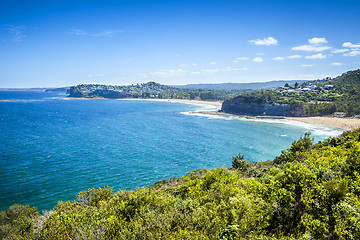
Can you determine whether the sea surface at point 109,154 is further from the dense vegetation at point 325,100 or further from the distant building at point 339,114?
the distant building at point 339,114

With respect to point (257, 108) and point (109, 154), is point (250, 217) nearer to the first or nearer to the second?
point (109, 154)

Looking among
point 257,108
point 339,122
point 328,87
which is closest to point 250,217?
point 339,122

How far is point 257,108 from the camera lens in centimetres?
14725

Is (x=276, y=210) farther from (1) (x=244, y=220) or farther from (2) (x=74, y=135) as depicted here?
(2) (x=74, y=135)

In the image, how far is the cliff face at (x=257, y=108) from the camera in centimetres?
13675

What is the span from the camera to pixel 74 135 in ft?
262

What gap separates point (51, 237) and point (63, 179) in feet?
114

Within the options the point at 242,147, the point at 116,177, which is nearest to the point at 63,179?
the point at 116,177

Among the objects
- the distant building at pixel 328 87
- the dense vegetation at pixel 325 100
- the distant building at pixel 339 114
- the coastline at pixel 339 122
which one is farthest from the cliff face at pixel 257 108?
the distant building at pixel 328 87

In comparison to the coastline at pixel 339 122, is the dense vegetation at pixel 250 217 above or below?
above

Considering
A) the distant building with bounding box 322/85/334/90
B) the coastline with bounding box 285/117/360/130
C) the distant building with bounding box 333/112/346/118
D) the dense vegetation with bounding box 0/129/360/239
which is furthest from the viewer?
the distant building with bounding box 322/85/334/90

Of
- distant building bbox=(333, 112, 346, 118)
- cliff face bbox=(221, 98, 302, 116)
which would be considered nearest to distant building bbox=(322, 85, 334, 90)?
distant building bbox=(333, 112, 346, 118)

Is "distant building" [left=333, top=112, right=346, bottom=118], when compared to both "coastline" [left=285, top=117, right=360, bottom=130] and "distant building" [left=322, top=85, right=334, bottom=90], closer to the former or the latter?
"coastline" [left=285, top=117, right=360, bottom=130]

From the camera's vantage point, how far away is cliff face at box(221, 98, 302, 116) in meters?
Answer: 137
